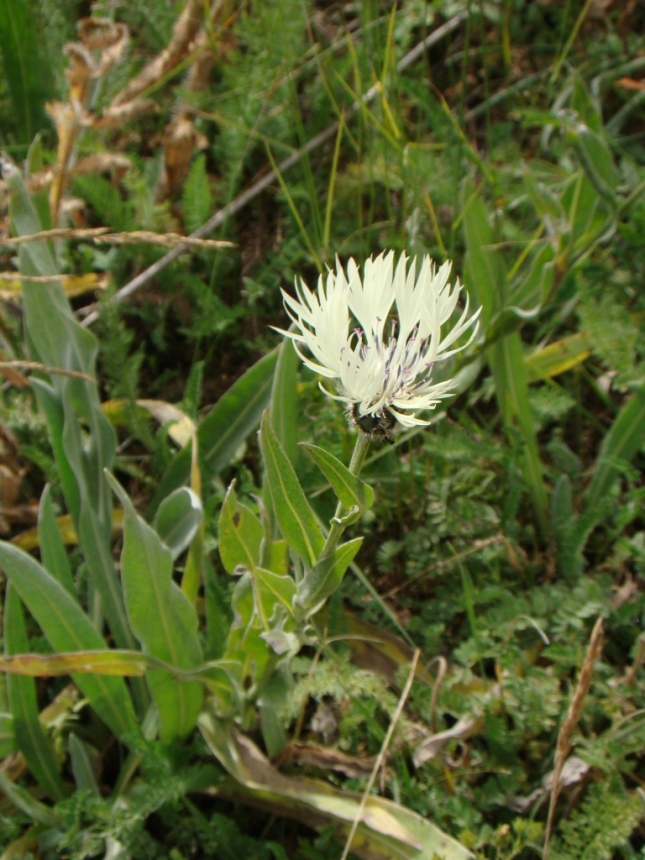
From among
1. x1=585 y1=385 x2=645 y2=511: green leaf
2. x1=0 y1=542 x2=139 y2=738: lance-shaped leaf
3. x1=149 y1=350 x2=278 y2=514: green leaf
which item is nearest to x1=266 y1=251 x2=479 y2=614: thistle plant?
x1=0 y1=542 x2=139 y2=738: lance-shaped leaf

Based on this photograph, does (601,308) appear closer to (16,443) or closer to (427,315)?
(427,315)

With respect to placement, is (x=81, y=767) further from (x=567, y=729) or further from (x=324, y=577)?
(x=567, y=729)

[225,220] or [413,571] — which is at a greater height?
[225,220]

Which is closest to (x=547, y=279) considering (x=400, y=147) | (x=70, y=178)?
(x=400, y=147)

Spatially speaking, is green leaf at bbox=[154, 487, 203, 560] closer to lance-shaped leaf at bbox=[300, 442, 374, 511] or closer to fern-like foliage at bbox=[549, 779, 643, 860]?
lance-shaped leaf at bbox=[300, 442, 374, 511]

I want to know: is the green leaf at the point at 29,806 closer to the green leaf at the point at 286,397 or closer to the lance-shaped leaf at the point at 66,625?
the lance-shaped leaf at the point at 66,625

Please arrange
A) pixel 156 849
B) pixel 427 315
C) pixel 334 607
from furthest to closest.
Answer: pixel 334 607, pixel 156 849, pixel 427 315
